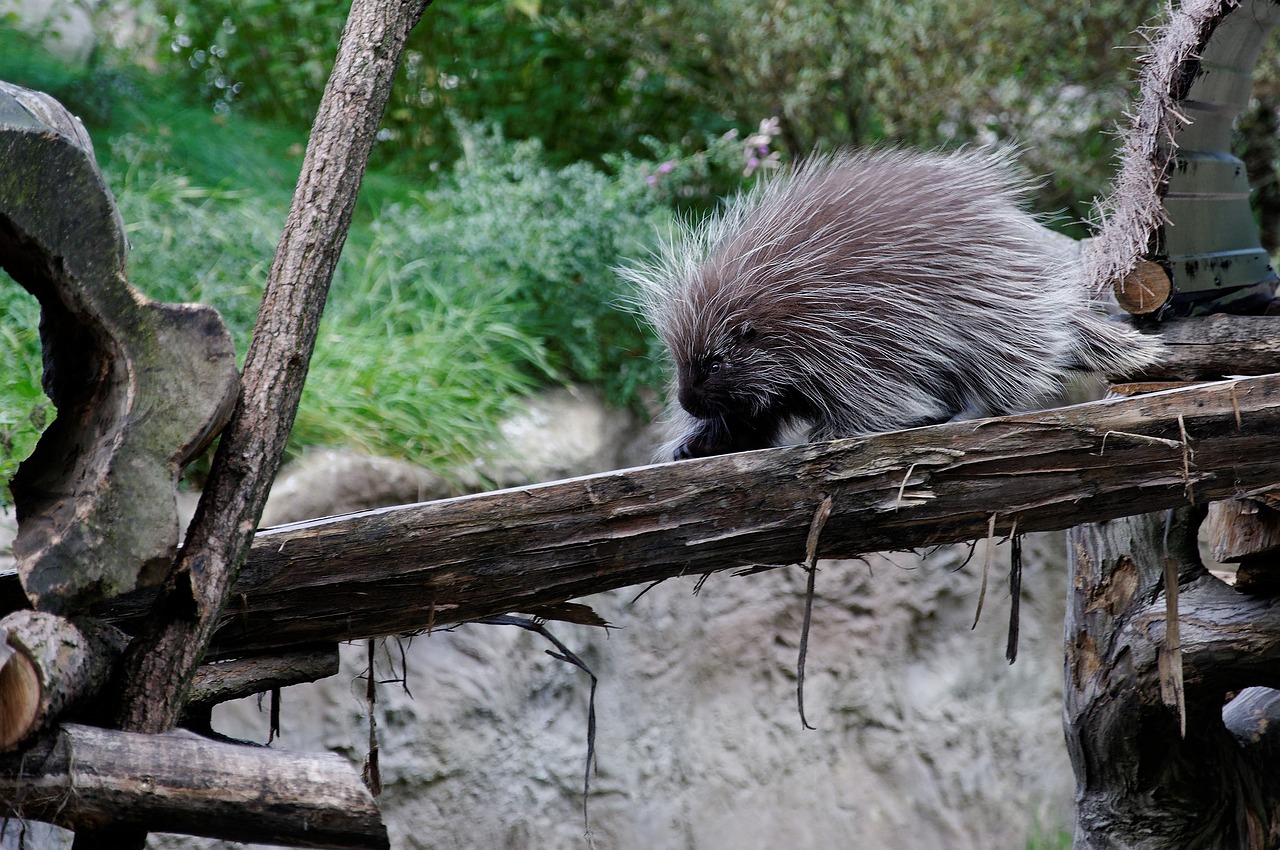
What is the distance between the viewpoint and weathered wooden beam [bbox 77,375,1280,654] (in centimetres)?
145

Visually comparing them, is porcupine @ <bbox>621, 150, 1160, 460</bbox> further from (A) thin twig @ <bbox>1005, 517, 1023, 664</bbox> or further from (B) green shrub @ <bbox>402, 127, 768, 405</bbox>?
(B) green shrub @ <bbox>402, 127, 768, 405</bbox>

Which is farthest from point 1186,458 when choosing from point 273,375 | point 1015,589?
point 273,375

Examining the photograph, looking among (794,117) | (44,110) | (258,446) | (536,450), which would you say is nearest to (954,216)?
(258,446)

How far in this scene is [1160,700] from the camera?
6.62ft

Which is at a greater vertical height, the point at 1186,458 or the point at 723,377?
the point at 723,377

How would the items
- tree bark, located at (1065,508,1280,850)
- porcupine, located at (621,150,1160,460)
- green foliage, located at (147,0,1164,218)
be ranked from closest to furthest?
porcupine, located at (621,150,1160,460), tree bark, located at (1065,508,1280,850), green foliage, located at (147,0,1164,218)

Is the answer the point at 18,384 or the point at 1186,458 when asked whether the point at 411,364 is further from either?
the point at 1186,458

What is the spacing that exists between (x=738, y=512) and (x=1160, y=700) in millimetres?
1085

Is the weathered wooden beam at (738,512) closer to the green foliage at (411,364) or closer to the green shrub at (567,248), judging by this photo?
the green foliage at (411,364)

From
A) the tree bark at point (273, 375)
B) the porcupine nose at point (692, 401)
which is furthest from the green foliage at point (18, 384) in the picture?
the porcupine nose at point (692, 401)

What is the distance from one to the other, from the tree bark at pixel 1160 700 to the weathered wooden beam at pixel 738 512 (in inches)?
19.9

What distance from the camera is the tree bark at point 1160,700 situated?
6.68 ft

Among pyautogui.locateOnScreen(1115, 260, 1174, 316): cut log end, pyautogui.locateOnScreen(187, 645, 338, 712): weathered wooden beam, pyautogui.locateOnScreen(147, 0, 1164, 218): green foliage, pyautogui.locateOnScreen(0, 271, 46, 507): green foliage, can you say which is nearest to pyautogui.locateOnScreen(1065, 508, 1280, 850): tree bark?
pyautogui.locateOnScreen(1115, 260, 1174, 316): cut log end

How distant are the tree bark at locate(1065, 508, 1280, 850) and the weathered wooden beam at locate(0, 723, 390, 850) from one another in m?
1.59
